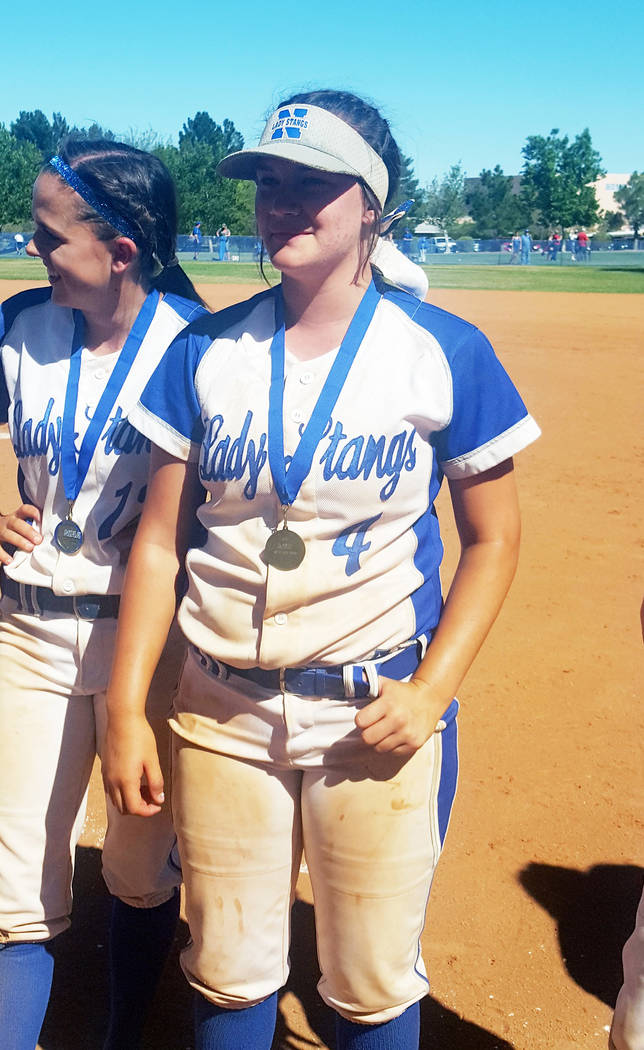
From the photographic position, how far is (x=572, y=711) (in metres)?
4.55

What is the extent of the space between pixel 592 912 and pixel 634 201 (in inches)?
4070

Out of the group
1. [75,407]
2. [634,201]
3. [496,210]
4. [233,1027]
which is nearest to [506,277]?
[75,407]

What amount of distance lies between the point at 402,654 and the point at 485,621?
178 mm

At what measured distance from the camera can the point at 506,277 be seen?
4000cm

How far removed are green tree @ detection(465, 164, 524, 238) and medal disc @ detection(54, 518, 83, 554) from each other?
81.6 m

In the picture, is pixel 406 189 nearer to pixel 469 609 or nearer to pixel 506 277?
pixel 469 609

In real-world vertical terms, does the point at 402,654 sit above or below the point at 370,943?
above

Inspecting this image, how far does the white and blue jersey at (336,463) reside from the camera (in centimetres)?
184

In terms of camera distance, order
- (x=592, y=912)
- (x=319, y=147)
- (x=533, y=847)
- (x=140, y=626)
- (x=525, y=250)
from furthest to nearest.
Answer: (x=525, y=250) → (x=533, y=847) → (x=592, y=912) → (x=140, y=626) → (x=319, y=147)

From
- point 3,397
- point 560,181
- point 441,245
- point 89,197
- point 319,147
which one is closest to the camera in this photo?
point 319,147

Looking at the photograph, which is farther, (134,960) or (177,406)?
(134,960)

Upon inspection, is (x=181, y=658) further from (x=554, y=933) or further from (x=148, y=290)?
(x=554, y=933)

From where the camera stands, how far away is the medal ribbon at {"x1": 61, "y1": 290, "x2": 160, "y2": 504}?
7.25ft

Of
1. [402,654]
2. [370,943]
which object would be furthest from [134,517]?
[370,943]
